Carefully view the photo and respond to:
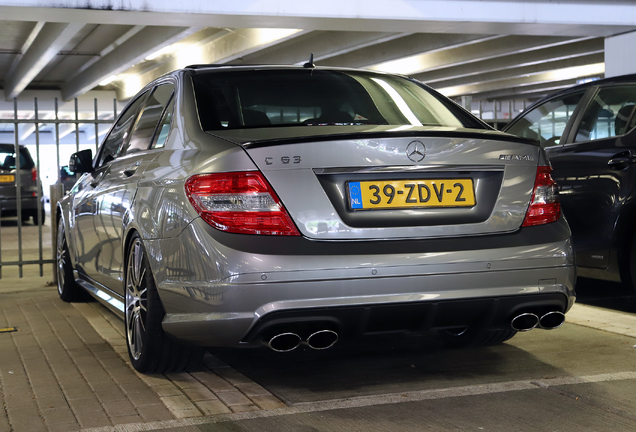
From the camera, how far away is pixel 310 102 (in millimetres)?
3900

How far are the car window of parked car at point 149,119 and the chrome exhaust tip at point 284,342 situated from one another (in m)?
1.49

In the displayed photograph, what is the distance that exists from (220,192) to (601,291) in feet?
14.4

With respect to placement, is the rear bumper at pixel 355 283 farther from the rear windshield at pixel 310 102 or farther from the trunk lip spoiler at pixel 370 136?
the rear windshield at pixel 310 102

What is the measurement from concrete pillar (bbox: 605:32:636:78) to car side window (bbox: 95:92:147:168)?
28.3ft

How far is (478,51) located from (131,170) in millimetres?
17272

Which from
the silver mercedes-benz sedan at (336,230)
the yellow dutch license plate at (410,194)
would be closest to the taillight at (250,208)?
the silver mercedes-benz sedan at (336,230)

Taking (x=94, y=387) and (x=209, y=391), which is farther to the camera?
(x=94, y=387)

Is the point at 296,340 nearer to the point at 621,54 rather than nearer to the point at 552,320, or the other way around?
the point at 552,320

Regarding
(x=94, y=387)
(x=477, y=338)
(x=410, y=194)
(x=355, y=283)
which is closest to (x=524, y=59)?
(x=477, y=338)

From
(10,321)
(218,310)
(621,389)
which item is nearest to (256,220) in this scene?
(218,310)

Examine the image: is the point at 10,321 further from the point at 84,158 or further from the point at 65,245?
the point at 84,158

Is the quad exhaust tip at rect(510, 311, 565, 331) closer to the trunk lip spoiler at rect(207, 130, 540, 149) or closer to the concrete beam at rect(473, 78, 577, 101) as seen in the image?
the trunk lip spoiler at rect(207, 130, 540, 149)

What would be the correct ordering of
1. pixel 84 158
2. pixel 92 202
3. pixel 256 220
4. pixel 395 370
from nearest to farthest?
pixel 256 220, pixel 395 370, pixel 92 202, pixel 84 158

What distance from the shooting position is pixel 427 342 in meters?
4.61
